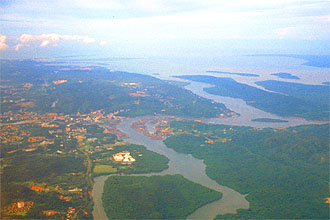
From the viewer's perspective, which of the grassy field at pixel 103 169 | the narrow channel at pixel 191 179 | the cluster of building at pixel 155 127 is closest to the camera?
the narrow channel at pixel 191 179

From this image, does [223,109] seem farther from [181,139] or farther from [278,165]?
[278,165]

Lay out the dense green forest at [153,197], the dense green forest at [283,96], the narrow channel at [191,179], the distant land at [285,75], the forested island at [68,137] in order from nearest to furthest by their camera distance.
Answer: the dense green forest at [153,197]
the narrow channel at [191,179]
the forested island at [68,137]
the dense green forest at [283,96]
the distant land at [285,75]

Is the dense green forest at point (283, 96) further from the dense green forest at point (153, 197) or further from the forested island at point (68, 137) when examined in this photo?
the dense green forest at point (153, 197)

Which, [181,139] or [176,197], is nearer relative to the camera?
[176,197]

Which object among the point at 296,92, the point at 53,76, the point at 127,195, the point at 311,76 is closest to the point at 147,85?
the point at 53,76

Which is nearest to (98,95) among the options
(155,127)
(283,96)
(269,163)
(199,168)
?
(155,127)

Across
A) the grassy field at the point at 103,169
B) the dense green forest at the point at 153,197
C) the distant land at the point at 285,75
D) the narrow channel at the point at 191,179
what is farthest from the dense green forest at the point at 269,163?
the distant land at the point at 285,75

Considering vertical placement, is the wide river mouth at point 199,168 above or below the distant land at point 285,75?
below

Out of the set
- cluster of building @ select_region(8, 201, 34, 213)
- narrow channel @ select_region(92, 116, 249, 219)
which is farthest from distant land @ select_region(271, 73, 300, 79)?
cluster of building @ select_region(8, 201, 34, 213)
